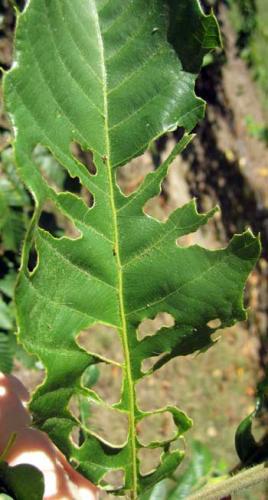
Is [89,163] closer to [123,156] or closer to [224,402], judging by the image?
[224,402]

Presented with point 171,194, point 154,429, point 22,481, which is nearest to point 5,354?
point 22,481

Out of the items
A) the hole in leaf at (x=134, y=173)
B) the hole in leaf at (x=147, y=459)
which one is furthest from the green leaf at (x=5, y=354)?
the hole in leaf at (x=134, y=173)

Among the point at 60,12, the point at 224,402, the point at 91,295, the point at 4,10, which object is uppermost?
the point at 60,12

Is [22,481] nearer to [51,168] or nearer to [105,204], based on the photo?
[105,204]

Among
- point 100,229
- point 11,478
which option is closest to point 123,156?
point 100,229

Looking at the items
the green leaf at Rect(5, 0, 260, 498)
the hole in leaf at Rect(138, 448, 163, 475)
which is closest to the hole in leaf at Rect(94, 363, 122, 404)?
the hole in leaf at Rect(138, 448, 163, 475)

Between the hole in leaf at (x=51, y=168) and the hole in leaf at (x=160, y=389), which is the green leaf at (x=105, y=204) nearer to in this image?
the hole in leaf at (x=51, y=168)

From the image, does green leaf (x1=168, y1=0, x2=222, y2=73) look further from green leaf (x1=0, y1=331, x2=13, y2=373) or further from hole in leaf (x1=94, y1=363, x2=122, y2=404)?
hole in leaf (x1=94, y1=363, x2=122, y2=404)

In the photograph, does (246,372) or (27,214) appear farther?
(246,372)
